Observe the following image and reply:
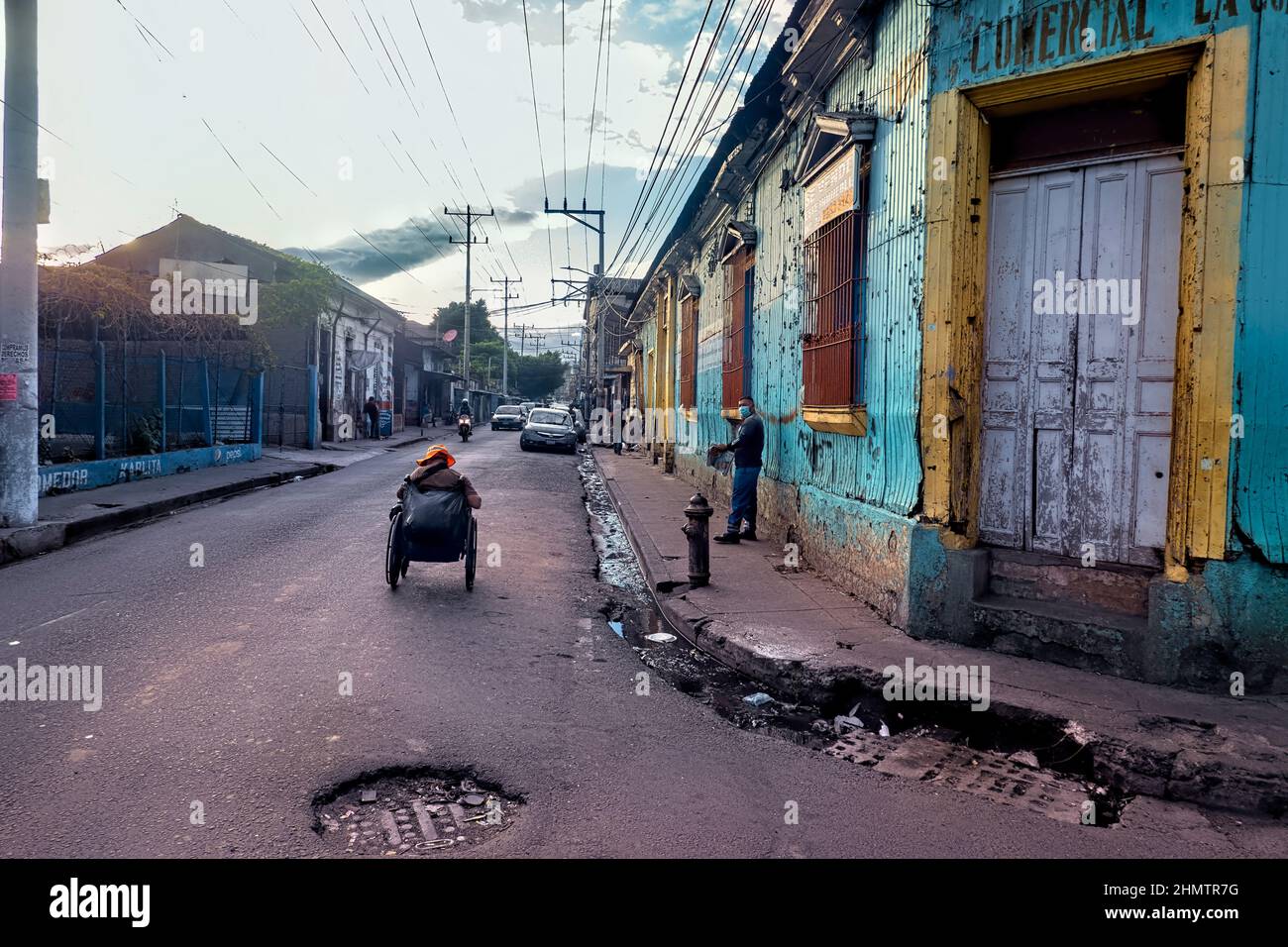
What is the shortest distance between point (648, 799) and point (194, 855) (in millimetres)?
1625

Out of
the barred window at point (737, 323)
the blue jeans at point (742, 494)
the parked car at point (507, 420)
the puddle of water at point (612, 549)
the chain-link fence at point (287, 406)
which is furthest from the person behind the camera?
the parked car at point (507, 420)

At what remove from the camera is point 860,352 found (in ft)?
23.5

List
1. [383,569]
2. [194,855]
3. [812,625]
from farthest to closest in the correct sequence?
[383,569] → [812,625] → [194,855]

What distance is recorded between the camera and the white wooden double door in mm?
5398

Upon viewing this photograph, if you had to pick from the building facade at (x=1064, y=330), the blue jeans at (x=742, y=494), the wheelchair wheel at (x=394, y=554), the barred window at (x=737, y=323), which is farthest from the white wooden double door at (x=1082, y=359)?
the barred window at (x=737, y=323)

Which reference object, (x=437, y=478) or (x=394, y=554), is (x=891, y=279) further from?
(x=394, y=554)

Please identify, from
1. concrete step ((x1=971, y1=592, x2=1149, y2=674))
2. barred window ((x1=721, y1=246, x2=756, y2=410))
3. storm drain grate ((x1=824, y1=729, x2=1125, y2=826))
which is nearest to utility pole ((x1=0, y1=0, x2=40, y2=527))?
barred window ((x1=721, y1=246, x2=756, y2=410))

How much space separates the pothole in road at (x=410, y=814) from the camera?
10.1 ft

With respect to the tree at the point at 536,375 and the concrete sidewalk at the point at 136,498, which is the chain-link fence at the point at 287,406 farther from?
the tree at the point at 536,375

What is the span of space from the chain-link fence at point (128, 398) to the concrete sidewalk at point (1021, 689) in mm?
10820

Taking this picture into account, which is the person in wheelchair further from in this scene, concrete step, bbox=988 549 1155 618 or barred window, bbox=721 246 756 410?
barred window, bbox=721 246 756 410
